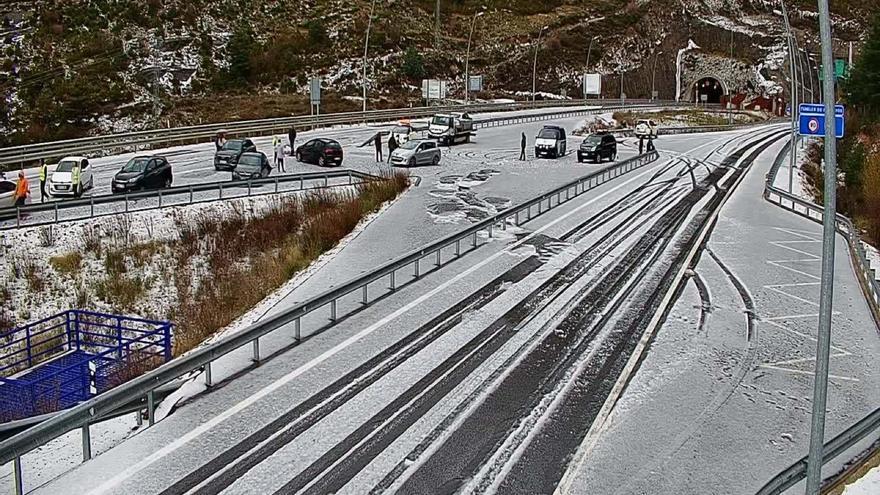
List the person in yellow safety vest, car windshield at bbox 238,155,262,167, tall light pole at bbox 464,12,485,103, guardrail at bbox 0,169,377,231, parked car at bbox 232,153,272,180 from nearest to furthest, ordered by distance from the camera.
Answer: guardrail at bbox 0,169,377,231
the person in yellow safety vest
parked car at bbox 232,153,272,180
car windshield at bbox 238,155,262,167
tall light pole at bbox 464,12,485,103

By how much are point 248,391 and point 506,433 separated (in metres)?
3.83

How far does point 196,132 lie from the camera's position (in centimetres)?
5375

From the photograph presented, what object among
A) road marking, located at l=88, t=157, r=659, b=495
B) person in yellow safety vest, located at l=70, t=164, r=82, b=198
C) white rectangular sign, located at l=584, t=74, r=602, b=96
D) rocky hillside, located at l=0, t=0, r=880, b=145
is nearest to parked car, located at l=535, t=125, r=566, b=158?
person in yellow safety vest, located at l=70, t=164, r=82, b=198

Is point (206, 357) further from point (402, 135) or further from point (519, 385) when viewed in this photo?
point (402, 135)

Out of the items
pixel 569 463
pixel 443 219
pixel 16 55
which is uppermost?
pixel 16 55

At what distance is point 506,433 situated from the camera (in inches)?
455

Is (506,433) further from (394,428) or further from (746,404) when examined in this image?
(746,404)

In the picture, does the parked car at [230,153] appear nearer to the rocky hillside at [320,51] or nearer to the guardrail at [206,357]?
the guardrail at [206,357]

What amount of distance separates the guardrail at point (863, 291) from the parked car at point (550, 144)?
11.2 meters

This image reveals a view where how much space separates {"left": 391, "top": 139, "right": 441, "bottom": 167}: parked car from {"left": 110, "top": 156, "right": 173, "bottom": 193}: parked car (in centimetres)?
1106

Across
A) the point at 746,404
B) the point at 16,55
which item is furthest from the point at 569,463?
the point at 16,55

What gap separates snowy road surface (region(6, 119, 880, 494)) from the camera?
10.4 metres

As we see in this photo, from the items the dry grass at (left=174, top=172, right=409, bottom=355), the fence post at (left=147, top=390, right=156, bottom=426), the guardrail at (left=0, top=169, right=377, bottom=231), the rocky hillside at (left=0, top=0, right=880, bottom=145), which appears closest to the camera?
the fence post at (left=147, top=390, right=156, bottom=426)

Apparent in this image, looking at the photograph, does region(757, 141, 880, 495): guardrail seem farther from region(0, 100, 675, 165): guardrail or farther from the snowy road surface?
region(0, 100, 675, 165): guardrail
